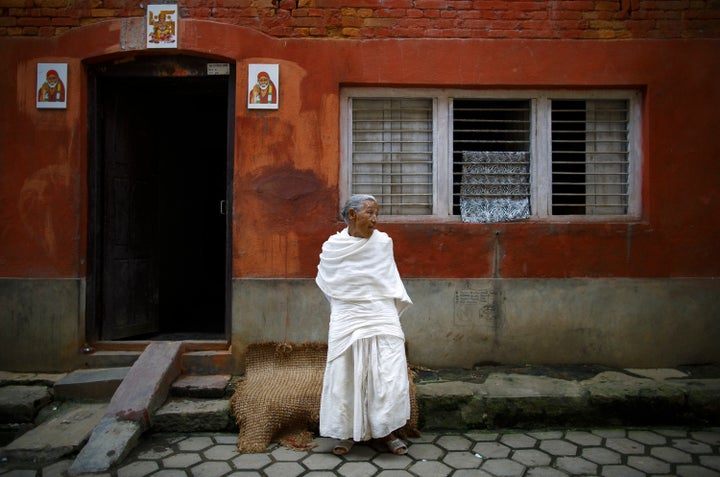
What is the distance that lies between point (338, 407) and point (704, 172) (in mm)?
4147

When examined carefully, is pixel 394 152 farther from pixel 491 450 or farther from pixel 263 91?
pixel 491 450

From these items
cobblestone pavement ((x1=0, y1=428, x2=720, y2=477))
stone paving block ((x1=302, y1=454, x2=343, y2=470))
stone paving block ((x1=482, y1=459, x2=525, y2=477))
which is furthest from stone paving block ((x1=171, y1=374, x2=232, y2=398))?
stone paving block ((x1=482, y1=459, x2=525, y2=477))

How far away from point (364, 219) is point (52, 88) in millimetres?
3394

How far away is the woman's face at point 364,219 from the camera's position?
10.9 feet

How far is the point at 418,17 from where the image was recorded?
15.0ft

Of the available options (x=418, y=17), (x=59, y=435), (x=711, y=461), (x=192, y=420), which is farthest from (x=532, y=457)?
(x=418, y=17)

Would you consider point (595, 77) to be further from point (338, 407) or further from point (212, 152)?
point (212, 152)

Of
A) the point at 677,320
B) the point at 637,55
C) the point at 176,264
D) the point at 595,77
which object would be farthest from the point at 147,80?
the point at 677,320

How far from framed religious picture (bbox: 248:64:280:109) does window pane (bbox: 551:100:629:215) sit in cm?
281

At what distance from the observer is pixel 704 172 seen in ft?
15.0

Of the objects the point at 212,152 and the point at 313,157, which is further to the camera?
the point at 212,152

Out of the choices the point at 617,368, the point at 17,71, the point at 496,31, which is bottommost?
the point at 617,368

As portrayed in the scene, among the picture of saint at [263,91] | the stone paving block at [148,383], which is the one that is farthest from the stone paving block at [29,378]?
the picture of saint at [263,91]

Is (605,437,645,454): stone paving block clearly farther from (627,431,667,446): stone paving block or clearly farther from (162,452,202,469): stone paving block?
(162,452,202,469): stone paving block
